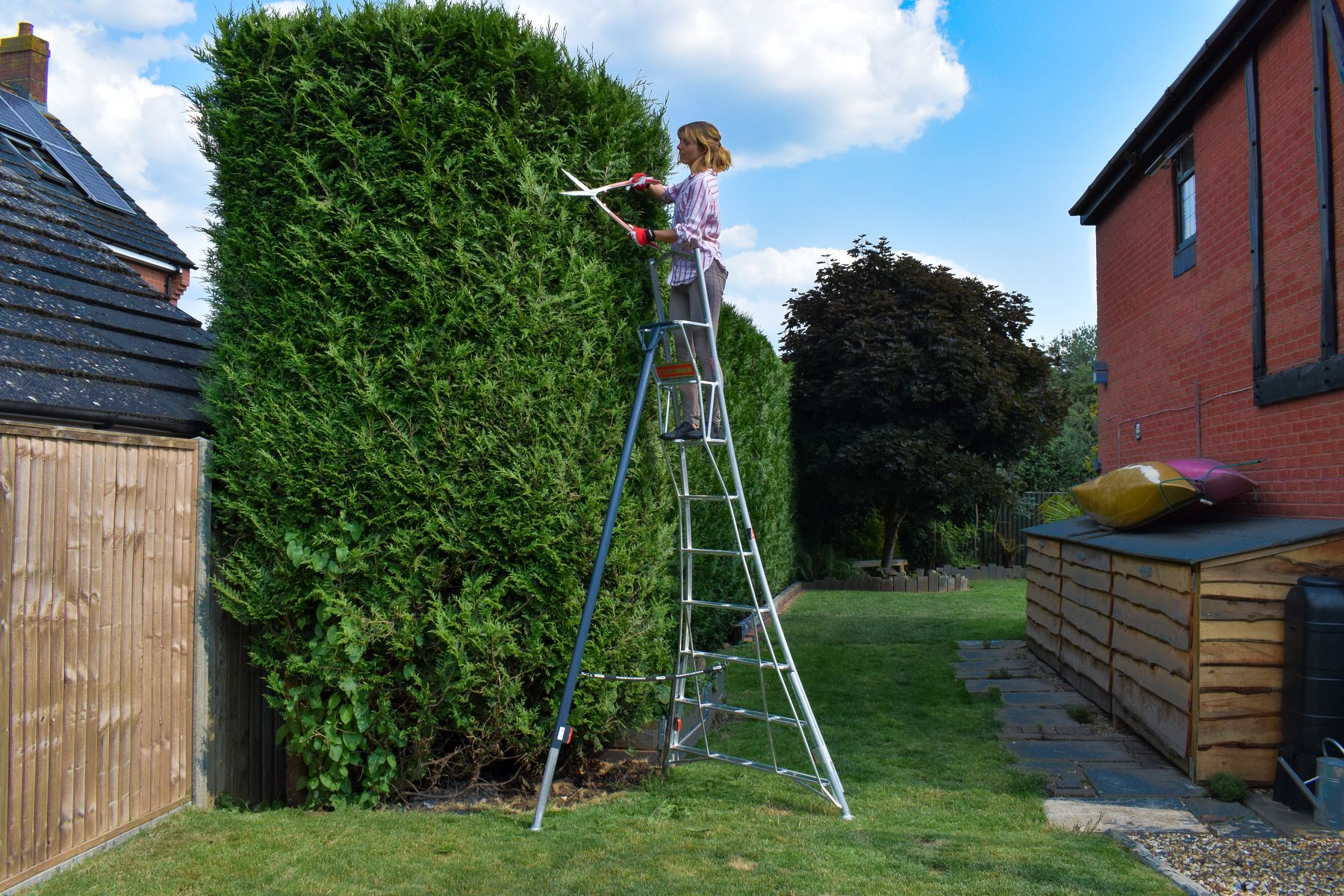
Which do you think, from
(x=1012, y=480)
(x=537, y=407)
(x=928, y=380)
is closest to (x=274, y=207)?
(x=537, y=407)

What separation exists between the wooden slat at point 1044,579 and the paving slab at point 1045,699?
127 cm

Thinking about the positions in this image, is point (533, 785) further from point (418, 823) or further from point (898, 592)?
point (898, 592)

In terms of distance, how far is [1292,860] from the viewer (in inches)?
169

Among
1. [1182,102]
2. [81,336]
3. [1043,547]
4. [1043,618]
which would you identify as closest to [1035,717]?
[1043,618]

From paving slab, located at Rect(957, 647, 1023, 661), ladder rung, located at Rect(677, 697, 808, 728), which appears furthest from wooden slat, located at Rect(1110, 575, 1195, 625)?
paving slab, located at Rect(957, 647, 1023, 661)

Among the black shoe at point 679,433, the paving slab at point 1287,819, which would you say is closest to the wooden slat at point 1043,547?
the paving slab at point 1287,819

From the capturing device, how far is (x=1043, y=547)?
9.78m

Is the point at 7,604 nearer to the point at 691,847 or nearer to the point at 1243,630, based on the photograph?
the point at 691,847

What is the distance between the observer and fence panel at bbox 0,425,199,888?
3666 mm

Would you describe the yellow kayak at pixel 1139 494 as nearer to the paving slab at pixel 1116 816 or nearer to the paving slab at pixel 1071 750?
the paving slab at pixel 1071 750

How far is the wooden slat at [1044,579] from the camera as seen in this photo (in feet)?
30.1

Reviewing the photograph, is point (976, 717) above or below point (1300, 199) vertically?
below

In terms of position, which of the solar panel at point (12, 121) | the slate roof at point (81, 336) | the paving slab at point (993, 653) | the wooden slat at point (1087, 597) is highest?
the solar panel at point (12, 121)

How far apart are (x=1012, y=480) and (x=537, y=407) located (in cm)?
1507
